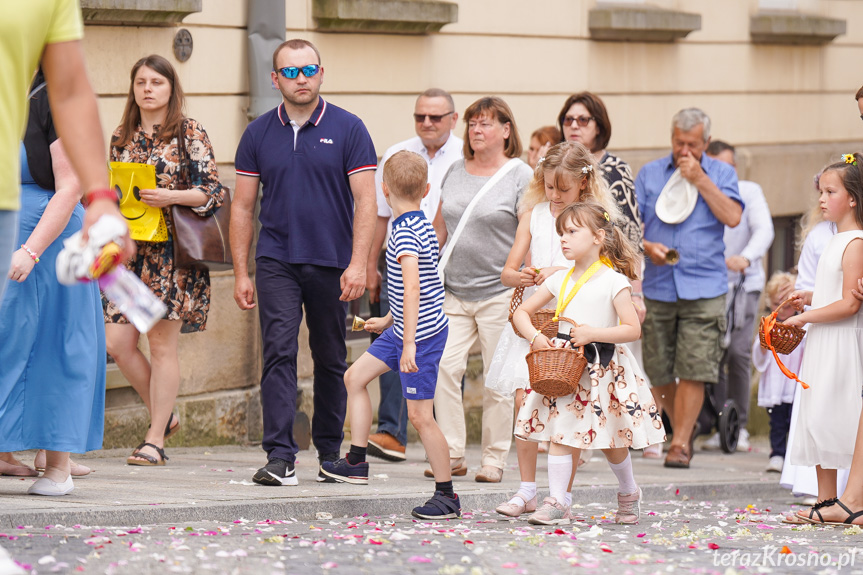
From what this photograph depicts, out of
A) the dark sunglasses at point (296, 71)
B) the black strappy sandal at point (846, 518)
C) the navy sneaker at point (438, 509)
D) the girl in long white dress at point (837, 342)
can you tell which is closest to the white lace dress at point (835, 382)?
the girl in long white dress at point (837, 342)

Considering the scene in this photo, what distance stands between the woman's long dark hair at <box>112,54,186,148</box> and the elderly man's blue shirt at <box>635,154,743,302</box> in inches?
127

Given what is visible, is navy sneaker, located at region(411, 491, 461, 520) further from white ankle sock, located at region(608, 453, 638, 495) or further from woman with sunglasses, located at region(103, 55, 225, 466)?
woman with sunglasses, located at region(103, 55, 225, 466)

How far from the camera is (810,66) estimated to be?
14203 mm

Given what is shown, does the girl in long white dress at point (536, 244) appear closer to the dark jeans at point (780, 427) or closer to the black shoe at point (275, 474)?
the black shoe at point (275, 474)

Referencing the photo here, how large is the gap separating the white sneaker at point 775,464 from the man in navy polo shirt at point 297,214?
366 centimetres

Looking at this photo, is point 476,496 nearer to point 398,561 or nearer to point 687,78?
point 398,561

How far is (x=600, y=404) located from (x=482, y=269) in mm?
1863

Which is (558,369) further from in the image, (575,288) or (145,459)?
(145,459)

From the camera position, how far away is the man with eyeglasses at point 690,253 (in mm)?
9055

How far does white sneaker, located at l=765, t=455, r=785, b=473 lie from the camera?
30.8 ft

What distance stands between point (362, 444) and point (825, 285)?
7.70 ft

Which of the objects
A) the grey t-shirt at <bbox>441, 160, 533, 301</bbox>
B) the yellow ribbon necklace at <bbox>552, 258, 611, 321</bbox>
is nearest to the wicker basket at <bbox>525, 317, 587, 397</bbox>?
the yellow ribbon necklace at <bbox>552, 258, 611, 321</bbox>

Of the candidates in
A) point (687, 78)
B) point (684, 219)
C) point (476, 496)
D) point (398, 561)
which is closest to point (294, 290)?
point (476, 496)

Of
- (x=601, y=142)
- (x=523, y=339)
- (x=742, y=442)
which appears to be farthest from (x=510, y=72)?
(x=523, y=339)
